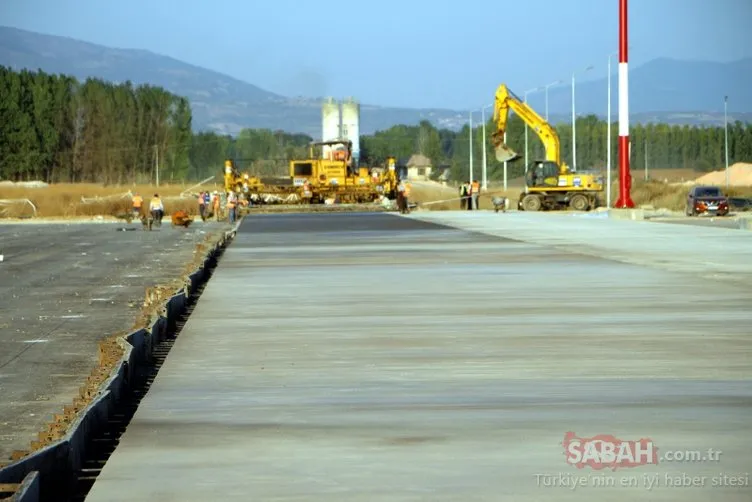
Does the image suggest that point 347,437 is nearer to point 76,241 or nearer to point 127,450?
point 127,450

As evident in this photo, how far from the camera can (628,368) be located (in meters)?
16.2

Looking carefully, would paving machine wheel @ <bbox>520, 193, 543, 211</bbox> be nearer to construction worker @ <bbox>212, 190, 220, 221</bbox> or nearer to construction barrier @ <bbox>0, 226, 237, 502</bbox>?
construction worker @ <bbox>212, 190, 220, 221</bbox>

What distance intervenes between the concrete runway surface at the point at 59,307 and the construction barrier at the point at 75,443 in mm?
505

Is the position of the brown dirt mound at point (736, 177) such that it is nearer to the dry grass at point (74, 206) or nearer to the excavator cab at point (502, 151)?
the dry grass at point (74, 206)

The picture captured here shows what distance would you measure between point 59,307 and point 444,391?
12.9 meters

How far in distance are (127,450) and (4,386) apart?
16.2 feet

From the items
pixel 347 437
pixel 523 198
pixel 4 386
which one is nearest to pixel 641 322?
pixel 4 386

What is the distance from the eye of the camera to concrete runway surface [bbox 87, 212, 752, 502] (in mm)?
10305

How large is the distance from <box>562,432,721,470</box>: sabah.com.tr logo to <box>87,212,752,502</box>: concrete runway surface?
52mm

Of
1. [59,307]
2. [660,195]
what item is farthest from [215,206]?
[59,307]

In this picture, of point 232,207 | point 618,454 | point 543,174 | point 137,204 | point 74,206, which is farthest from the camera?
point 74,206

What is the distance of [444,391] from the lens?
14.6 metres

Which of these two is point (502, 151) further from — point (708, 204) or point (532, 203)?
point (708, 204)

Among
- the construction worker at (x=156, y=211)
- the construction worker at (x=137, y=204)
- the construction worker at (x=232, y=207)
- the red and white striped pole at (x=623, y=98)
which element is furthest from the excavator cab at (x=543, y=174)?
the construction worker at (x=156, y=211)
